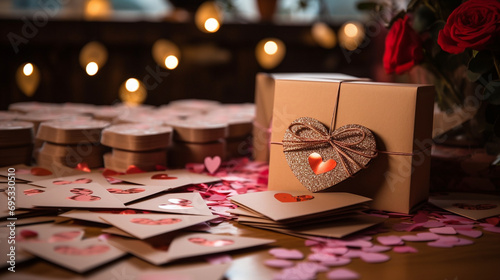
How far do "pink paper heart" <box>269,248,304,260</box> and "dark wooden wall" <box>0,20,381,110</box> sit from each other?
1714 mm

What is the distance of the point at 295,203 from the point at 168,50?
1.47m

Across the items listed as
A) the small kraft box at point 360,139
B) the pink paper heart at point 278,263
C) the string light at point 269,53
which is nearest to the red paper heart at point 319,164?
the small kraft box at point 360,139

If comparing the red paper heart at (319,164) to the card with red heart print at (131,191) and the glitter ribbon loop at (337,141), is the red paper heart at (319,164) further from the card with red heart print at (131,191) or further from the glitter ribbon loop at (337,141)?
the card with red heart print at (131,191)

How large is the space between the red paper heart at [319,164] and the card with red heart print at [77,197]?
0.39 metres

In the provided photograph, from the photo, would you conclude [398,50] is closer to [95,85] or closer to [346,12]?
[95,85]

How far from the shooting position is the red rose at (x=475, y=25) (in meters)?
0.93

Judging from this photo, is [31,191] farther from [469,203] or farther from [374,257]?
[469,203]

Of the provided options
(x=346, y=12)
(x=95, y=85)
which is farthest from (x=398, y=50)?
(x=346, y=12)

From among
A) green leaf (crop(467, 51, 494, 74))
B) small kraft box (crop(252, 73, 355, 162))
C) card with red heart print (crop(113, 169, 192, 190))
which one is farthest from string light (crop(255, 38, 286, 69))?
green leaf (crop(467, 51, 494, 74))

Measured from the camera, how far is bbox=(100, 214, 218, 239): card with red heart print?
789mm

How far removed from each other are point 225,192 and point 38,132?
53cm

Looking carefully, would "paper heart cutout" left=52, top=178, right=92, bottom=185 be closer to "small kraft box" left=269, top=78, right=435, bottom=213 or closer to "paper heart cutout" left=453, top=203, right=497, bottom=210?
"small kraft box" left=269, top=78, right=435, bottom=213

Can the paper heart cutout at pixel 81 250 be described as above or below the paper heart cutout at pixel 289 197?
below

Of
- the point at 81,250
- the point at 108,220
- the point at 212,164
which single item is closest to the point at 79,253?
the point at 81,250
